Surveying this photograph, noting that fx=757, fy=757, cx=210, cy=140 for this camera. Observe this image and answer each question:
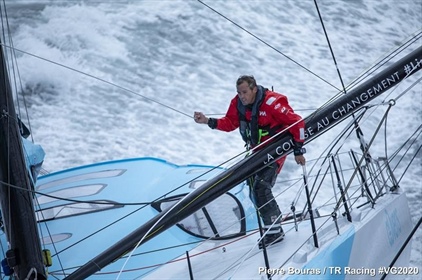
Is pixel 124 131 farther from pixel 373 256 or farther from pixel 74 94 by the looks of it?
pixel 373 256

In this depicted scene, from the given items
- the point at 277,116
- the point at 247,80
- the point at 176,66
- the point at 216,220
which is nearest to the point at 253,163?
the point at 277,116

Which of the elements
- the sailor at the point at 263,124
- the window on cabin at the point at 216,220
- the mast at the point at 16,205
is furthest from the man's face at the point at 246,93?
the mast at the point at 16,205

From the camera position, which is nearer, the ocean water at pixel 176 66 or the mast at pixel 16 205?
the mast at pixel 16 205

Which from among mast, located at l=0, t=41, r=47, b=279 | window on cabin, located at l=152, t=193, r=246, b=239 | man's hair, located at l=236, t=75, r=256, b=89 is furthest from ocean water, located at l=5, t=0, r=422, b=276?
mast, located at l=0, t=41, r=47, b=279

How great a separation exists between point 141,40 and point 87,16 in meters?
0.82

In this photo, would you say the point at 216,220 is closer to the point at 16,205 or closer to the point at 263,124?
the point at 263,124

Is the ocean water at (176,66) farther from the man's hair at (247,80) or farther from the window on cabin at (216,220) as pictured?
the man's hair at (247,80)

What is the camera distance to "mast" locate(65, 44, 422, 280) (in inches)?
128

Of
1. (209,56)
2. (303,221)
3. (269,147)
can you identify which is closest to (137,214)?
(303,221)

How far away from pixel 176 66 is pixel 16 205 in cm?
528

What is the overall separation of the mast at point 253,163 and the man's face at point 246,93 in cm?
26

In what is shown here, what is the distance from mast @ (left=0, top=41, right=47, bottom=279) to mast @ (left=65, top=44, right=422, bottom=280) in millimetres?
199

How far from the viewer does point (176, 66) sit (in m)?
8.48

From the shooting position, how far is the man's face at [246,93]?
139 inches
